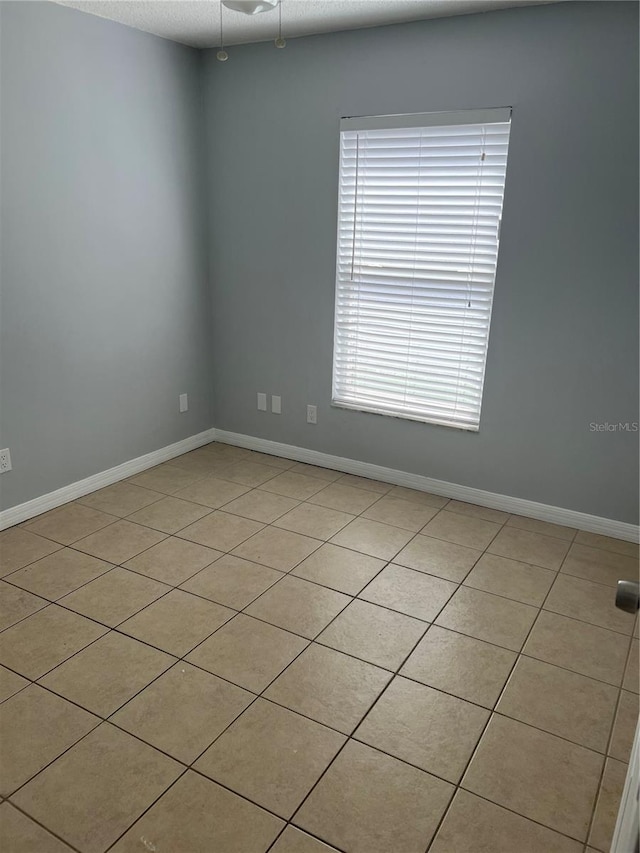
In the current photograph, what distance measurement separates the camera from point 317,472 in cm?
381

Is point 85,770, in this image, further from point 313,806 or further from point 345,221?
point 345,221

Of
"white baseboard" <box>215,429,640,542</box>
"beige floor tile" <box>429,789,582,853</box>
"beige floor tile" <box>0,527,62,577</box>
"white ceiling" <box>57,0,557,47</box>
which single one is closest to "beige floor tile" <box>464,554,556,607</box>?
"white baseboard" <box>215,429,640,542</box>

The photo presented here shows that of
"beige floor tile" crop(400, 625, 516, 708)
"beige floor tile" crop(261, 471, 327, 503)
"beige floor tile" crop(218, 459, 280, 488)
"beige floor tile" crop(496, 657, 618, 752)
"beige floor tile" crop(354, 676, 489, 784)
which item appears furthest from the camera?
"beige floor tile" crop(218, 459, 280, 488)

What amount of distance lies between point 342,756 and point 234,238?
3.02m

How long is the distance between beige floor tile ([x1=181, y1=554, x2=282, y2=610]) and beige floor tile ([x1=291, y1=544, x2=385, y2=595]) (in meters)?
0.15

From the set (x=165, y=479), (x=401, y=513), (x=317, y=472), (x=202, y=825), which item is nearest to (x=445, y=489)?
(x=401, y=513)

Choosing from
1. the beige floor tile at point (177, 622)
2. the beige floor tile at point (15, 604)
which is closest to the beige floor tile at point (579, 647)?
the beige floor tile at point (177, 622)

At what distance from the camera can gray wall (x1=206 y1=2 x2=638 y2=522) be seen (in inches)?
107

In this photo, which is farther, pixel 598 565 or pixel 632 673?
pixel 598 565

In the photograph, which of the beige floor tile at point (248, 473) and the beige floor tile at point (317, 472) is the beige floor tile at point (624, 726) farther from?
the beige floor tile at point (248, 473)

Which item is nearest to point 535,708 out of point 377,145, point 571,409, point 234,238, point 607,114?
point 571,409

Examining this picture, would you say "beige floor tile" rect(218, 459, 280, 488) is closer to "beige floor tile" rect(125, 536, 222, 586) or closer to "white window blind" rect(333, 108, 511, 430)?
"white window blind" rect(333, 108, 511, 430)

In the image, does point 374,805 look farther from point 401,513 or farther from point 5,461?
point 5,461

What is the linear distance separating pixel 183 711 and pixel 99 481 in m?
1.86
